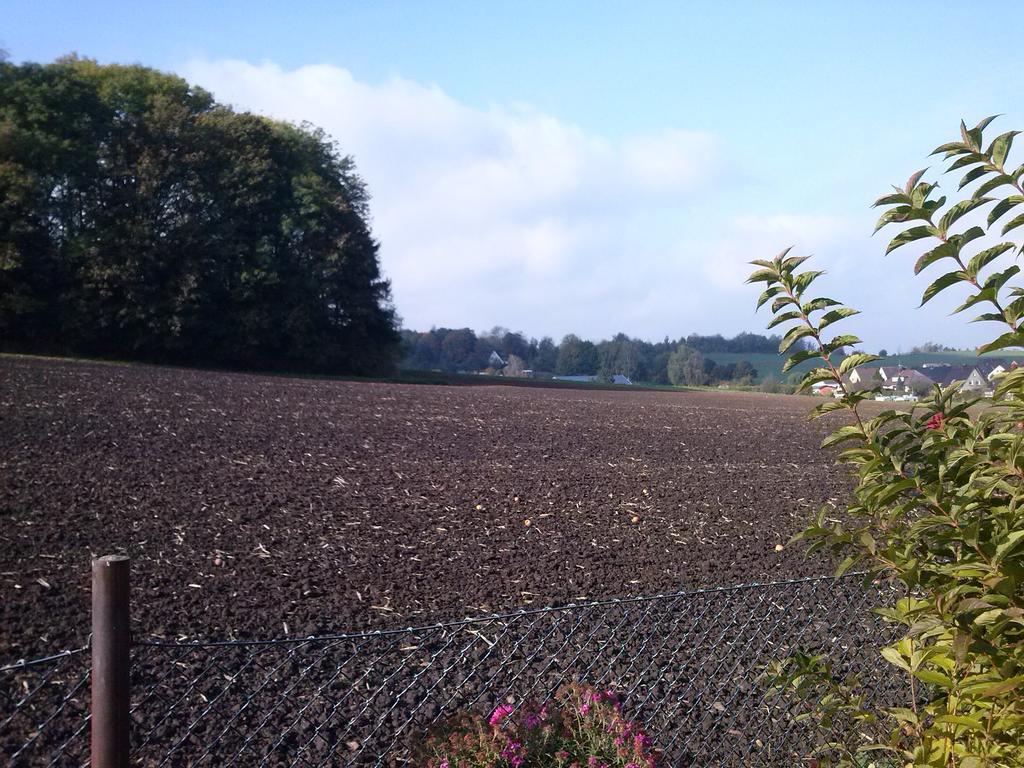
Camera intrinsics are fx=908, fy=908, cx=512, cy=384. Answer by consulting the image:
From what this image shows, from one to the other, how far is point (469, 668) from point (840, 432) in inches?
123

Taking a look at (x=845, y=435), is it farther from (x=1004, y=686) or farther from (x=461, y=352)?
(x=461, y=352)

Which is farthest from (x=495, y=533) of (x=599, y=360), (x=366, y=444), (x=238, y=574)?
(x=599, y=360)

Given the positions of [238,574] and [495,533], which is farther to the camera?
[495,533]

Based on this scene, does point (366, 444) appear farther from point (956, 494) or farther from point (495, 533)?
Answer: point (956, 494)

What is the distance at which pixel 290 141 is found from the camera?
4862 centimetres

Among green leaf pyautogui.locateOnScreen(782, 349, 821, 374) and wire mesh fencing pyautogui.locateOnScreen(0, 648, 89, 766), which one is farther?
wire mesh fencing pyautogui.locateOnScreen(0, 648, 89, 766)

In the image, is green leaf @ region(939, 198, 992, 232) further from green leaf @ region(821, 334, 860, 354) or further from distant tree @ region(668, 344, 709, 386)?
distant tree @ region(668, 344, 709, 386)

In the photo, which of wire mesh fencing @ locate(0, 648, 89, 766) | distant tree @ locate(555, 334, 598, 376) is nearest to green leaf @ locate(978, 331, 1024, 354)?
wire mesh fencing @ locate(0, 648, 89, 766)

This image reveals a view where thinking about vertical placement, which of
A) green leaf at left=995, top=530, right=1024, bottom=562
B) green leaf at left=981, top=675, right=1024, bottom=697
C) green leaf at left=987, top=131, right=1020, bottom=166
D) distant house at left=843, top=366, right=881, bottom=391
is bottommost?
green leaf at left=981, top=675, right=1024, bottom=697

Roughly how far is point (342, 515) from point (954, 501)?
6932mm

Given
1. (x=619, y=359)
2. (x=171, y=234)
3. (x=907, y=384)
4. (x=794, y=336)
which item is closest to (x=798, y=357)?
(x=794, y=336)

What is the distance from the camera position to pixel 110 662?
207 centimetres

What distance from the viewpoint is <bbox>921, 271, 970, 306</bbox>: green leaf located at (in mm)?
2062

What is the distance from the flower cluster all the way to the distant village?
45.7 inches
